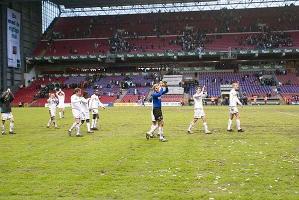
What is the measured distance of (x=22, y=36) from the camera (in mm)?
77000

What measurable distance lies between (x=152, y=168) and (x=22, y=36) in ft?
232

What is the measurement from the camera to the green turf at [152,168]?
8758 millimetres

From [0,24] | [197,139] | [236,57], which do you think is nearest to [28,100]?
[0,24]

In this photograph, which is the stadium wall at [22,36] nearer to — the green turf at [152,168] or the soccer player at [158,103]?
the green turf at [152,168]

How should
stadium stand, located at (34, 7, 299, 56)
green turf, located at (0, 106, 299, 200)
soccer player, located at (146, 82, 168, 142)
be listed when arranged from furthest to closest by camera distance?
stadium stand, located at (34, 7, 299, 56)
soccer player, located at (146, 82, 168, 142)
green turf, located at (0, 106, 299, 200)

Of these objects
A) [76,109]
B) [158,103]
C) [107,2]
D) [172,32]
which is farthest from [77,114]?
[172,32]

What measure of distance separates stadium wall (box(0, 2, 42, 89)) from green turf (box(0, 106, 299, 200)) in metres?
54.7

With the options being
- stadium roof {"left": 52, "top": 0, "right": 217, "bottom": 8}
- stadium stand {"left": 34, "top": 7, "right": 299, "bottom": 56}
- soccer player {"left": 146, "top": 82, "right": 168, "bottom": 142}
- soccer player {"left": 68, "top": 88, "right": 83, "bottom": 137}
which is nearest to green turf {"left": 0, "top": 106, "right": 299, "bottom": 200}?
soccer player {"left": 146, "top": 82, "right": 168, "bottom": 142}

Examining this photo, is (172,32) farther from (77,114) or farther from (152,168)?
(152,168)

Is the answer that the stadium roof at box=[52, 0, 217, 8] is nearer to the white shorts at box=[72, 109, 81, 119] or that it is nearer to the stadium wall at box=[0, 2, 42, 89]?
the stadium wall at box=[0, 2, 42, 89]

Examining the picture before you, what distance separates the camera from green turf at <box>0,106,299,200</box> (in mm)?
8758

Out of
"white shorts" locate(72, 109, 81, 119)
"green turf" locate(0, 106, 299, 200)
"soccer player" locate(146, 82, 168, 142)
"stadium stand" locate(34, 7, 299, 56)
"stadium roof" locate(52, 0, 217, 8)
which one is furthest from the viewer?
"stadium stand" locate(34, 7, 299, 56)

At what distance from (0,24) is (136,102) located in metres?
25.0

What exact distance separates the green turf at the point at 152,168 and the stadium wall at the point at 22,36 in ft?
180
